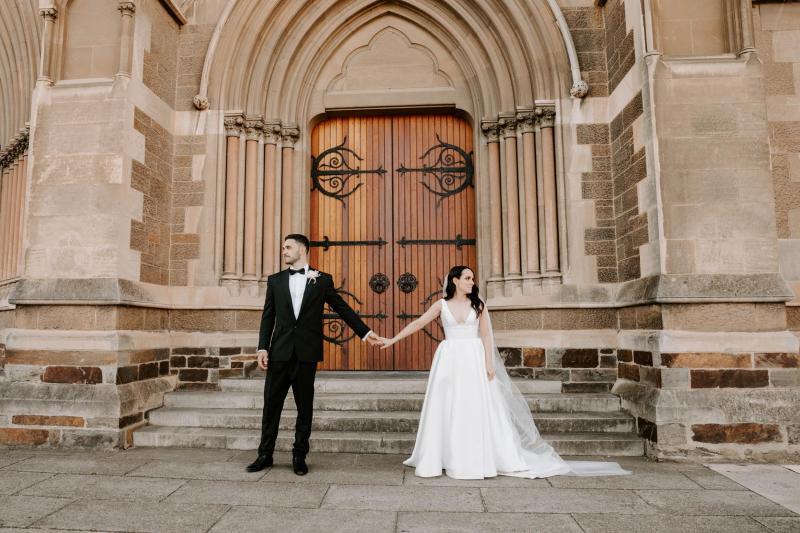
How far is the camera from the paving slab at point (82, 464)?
363 centimetres

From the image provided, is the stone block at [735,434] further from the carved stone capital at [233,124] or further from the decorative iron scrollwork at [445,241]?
the carved stone capital at [233,124]

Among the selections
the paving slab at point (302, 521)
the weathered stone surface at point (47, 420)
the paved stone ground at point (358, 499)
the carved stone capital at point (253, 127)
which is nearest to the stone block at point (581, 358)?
the paved stone ground at point (358, 499)

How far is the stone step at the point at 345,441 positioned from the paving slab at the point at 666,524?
126cm

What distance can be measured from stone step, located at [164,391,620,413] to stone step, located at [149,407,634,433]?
0.19ft

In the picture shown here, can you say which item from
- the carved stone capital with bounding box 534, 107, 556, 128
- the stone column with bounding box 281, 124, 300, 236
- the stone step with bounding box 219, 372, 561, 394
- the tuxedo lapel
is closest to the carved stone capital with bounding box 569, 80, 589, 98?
the carved stone capital with bounding box 534, 107, 556, 128

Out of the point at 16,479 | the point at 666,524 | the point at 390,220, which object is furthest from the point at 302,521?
the point at 390,220

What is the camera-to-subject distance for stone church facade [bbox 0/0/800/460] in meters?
4.12

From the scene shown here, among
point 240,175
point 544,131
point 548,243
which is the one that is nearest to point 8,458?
point 240,175

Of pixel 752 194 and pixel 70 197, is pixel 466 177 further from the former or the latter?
pixel 70 197

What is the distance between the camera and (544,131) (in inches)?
210

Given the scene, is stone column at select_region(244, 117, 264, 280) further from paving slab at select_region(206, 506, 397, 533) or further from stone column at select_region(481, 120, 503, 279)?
paving slab at select_region(206, 506, 397, 533)

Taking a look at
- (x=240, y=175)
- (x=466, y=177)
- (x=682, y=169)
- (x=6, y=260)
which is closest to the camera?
(x=682, y=169)

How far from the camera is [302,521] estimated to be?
2701 millimetres

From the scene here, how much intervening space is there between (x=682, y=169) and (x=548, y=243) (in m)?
1.38
